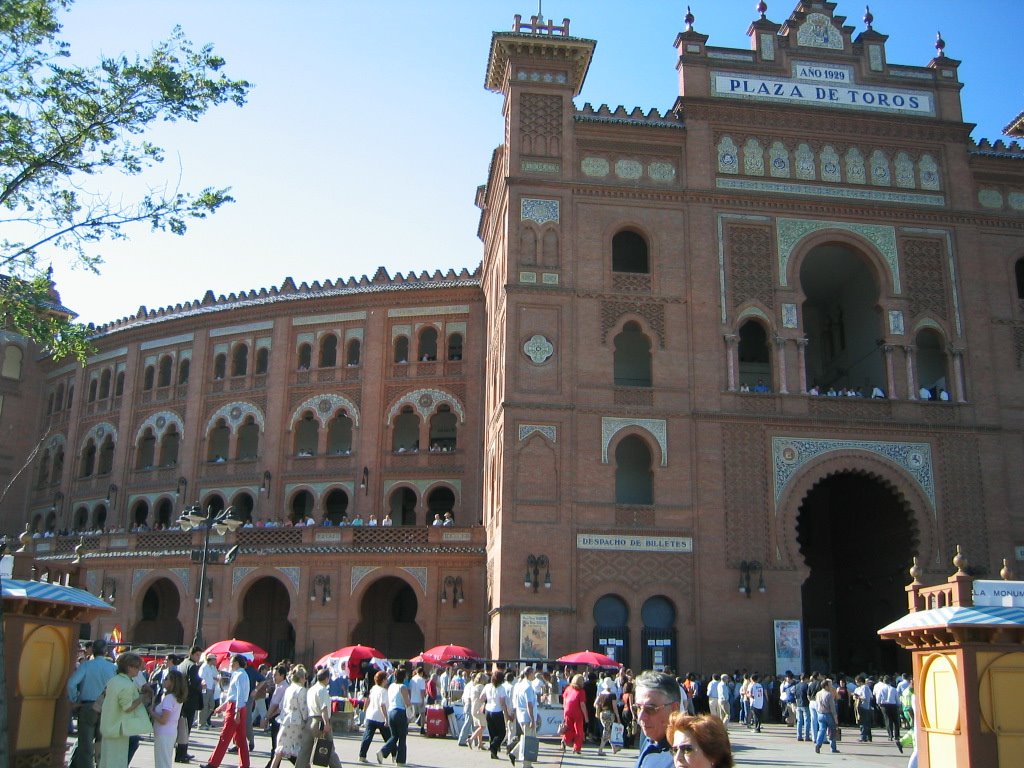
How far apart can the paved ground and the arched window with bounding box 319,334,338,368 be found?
17418 millimetres

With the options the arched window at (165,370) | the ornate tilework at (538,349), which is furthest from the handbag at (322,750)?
the arched window at (165,370)

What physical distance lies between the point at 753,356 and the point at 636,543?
10.3 metres

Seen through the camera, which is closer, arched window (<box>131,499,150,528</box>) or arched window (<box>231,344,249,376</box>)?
arched window (<box>231,344,249,376</box>)

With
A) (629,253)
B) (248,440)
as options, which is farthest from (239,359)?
(629,253)

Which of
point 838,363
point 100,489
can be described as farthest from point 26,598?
point 100,489

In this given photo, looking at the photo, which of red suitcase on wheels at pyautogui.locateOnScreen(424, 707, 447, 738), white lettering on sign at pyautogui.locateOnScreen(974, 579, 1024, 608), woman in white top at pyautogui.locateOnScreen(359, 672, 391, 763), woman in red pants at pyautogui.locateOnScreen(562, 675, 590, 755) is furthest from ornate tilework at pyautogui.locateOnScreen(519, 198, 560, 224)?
white lettering on sign at pyautogui.locateOnScreen(974, 579, 1024, 608)

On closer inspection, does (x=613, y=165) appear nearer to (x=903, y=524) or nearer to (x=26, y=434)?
(x=903, y=524)

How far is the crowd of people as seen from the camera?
575 cm

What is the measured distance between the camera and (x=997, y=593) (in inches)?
459

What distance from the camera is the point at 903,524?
2911 cm

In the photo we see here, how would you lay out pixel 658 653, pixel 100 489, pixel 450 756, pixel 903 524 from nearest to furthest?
pixel 450 756
pixel 658 653
pixel 903 524
pixel 100 489

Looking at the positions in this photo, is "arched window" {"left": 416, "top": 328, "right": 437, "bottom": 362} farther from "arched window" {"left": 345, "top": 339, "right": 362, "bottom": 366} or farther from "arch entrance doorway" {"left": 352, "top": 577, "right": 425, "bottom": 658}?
"arch entrance doorway" {"left": 352, "top": 577, "right": 425, "bottom": 658}

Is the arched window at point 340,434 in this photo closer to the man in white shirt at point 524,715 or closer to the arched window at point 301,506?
the arched window at point 301,506

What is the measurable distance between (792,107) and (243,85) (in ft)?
66.2
